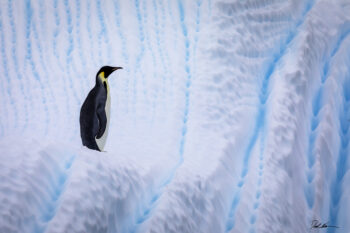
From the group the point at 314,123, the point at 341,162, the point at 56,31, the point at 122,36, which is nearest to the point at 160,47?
the point at 122,36

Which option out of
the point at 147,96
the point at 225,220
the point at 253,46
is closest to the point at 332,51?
the point at 253,46

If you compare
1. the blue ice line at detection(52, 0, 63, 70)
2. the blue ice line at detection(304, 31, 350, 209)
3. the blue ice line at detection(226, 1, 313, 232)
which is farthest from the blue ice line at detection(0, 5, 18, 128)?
the blue ice line at detection(304, 31, 350, 209)

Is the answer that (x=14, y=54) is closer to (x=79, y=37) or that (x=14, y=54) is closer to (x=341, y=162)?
(x=79, y=37)

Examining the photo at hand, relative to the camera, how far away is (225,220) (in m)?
1.32

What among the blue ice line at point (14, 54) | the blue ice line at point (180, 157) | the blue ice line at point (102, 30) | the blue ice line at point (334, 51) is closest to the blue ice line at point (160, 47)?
the blue ice line at point (180, 157)

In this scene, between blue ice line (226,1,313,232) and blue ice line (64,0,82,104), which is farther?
blue ice line (64,0,82,104)

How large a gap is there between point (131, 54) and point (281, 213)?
1045 millimetres

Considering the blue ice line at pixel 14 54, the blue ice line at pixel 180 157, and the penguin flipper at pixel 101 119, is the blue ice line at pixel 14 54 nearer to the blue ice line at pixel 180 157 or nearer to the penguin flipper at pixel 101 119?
the penguin flipper at pixel 101 119

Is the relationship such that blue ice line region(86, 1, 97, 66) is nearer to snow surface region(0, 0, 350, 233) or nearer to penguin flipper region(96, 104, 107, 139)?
snow surface region(0, 0, 350, 233)

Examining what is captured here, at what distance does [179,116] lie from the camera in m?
1.63

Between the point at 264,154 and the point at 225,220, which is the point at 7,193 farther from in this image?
the point at 264,154

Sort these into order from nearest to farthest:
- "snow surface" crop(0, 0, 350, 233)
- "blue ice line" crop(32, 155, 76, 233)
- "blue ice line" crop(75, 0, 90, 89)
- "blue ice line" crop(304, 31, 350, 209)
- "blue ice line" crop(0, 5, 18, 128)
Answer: "blue ice line" crop(32, 155, 76, 233)
"snow surface" crop(0, 0, 350, 233)
"blue ice line" crop(304, 31, 350, 209)
"blue ice line" crop(0, 5, 18, 128)
"blue ice line" crop(75, 0, 90, 89)

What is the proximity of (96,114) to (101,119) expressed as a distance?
3cm

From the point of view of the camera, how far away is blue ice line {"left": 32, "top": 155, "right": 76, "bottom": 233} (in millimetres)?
938
